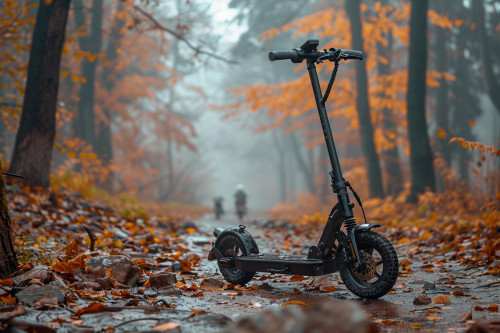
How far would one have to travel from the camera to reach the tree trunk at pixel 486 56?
13.1 metres

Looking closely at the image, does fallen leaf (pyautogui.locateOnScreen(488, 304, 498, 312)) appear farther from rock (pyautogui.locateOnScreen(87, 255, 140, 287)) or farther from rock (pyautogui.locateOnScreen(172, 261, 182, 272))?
Answer: rock (pyautogui.locateOnScreen(172, 261, 182, 272))

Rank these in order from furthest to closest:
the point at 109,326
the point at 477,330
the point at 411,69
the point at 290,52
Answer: the point at 411,69
the point at 290,52
the point at 109,326
the point at 477,330

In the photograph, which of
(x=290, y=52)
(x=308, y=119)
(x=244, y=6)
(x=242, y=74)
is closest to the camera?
(x=290, y=52)

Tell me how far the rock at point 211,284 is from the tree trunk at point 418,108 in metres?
7.62

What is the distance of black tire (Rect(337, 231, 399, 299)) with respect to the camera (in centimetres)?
359

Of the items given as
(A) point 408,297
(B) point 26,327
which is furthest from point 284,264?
(B) point 26,327

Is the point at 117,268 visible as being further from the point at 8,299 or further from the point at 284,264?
the point at 284,264

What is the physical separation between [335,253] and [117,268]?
1.86m

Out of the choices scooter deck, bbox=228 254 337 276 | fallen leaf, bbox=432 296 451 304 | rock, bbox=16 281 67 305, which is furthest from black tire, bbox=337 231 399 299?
rock, bbox=16 281 67 305

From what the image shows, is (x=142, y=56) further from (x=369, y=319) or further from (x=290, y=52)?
(x=369, y=319)

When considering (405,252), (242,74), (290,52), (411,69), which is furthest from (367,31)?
(242,74)

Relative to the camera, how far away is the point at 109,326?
2645 mm

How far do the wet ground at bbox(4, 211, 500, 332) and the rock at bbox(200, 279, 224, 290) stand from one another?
0.08ft

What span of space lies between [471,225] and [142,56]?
596 inches
